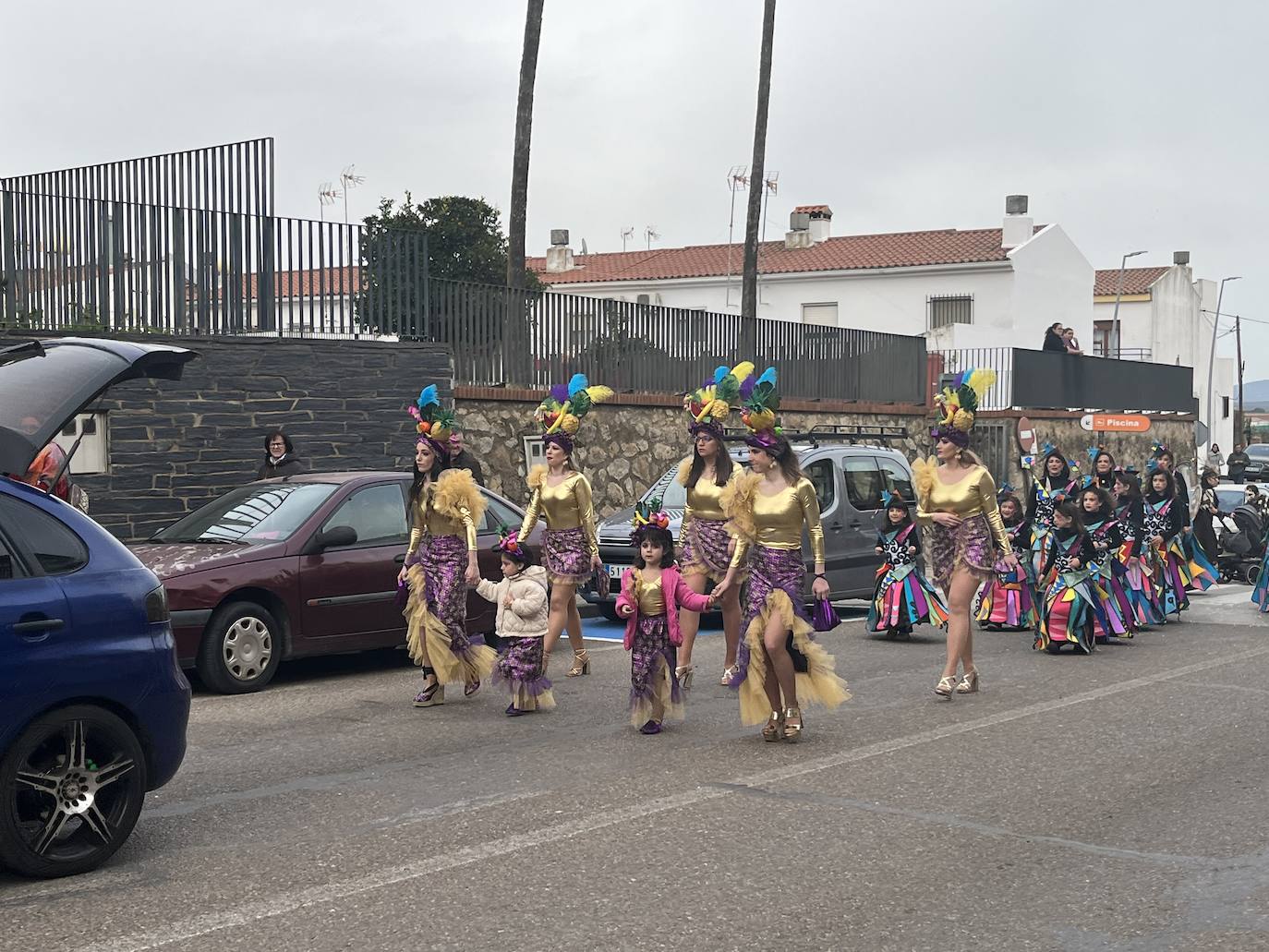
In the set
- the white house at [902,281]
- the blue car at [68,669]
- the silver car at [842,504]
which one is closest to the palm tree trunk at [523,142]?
the silver car at [842,504]

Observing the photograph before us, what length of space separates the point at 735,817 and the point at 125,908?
257 cm

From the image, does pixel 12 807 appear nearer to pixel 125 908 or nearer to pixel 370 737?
pixel 125 908

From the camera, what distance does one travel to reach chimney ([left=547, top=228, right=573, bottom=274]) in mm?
62562

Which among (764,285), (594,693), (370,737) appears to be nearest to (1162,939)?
(370,737)

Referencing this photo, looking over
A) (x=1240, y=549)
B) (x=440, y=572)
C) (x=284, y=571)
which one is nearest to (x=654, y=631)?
(x=440, y=572)

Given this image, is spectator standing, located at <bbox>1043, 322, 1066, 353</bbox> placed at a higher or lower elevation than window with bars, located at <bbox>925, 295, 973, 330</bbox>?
lower

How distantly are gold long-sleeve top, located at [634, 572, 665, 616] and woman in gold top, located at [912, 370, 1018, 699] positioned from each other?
2463 millimetres

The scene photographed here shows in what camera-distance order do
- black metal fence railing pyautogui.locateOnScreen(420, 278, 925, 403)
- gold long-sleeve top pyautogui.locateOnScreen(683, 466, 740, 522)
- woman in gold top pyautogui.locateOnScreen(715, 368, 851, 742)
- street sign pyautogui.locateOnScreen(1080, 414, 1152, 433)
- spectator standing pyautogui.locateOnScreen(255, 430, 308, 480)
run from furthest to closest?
street sign pyautogui.locateOnScreen(1080, 414, 1152, 433) < black metal fence railing pyautogui.locateOnScreen(420, 278, 925, 403) < spectator standing pyautogui.locateOnScreen(255, 430, 308, 480) < gold long-sleeve top pyautogui.locateOnScreen(683, 466, 740, 522) < woman in gold top pyautogui.locateOnScreen(715, 368, 851, 742)

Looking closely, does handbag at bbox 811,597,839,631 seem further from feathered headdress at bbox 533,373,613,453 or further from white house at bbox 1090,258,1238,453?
white house at bbox 1090,258,1238,453

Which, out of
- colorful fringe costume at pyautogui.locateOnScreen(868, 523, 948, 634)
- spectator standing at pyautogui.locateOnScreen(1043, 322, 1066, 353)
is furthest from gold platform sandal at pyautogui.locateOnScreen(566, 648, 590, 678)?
spectator standing at pyautogui.locateOnScreen(1043, 322, 1066, 353)

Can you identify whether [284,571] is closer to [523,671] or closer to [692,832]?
[523,671]

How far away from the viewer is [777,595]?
861cm

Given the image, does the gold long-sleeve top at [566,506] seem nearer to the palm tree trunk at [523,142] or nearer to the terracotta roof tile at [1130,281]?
the palm tree trunk at [523,142]

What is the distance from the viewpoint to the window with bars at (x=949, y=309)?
2044 inches
